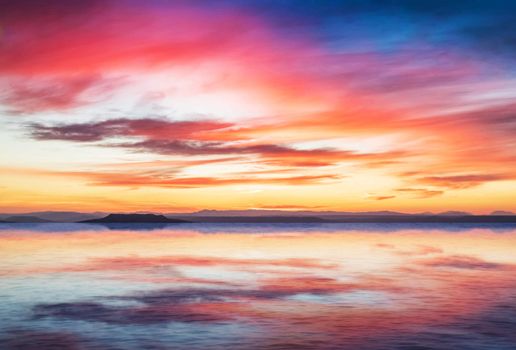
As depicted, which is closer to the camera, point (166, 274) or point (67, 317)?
point (67, 317)

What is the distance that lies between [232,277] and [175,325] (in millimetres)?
17543

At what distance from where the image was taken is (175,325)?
23.7m

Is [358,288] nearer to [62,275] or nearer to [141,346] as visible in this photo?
[141,346]

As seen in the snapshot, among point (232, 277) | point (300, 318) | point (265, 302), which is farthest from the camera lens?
point (232, 277)

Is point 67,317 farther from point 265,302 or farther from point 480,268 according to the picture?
point 480,268

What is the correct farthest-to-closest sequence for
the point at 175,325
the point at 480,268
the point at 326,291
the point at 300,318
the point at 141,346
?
the point at 480,268 → the point at 326,291 → the point at 300,318 → the point at 175,325 → the point at 141,346

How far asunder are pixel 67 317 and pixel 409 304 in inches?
648

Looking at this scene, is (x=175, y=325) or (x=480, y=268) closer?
(x=175, y=325)

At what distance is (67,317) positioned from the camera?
82.3 feet

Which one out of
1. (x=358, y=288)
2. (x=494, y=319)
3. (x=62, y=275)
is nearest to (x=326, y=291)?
(x=358, y=288)

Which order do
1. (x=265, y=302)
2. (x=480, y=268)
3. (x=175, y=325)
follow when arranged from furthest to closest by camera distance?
(x=480, y=268) → (x=265, y=302) → (x=175, y=325)

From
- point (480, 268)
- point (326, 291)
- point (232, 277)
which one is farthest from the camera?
point (480, 268)

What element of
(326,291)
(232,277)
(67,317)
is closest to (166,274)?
(232,277)

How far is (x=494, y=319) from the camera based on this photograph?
83.7ft
